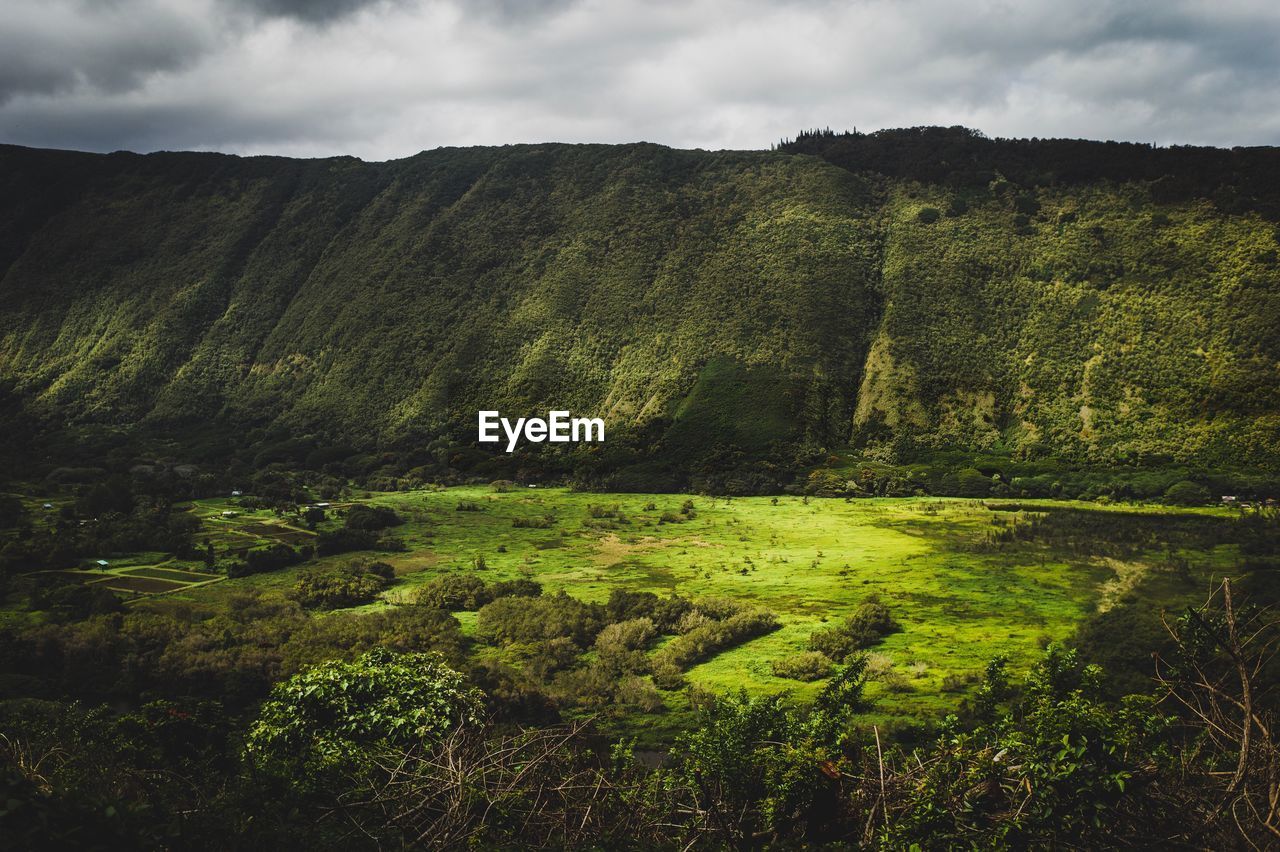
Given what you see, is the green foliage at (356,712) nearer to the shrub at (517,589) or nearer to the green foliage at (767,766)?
the green foliage at (767,766)

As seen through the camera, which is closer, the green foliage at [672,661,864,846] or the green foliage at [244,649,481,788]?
the green foliage at [672,661,864,846]

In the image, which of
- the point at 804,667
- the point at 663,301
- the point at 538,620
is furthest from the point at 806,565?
the point at 663,301

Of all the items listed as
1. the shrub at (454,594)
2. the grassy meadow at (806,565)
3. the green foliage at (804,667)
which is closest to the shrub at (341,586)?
the grassy meadow at (806,565)

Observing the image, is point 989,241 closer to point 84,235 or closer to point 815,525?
point 815,525

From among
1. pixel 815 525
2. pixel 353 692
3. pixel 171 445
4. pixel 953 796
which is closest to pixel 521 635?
pixel 353 692

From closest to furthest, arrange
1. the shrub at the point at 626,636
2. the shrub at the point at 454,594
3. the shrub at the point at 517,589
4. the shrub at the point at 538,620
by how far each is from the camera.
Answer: the shrub at the point at 626,636 < the shrub at the point at 538,620 < the shrub at the point at 454,594 < the shrub at the point at 517,589

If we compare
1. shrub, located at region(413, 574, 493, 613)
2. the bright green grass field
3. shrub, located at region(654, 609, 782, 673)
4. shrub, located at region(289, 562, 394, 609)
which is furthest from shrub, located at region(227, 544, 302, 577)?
shrub, located at region(654, 609, 782, 673)

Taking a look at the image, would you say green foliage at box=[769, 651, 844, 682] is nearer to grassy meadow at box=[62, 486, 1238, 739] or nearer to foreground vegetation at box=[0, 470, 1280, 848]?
foreground vegetation at box=[0, 470, 1280, 848]
